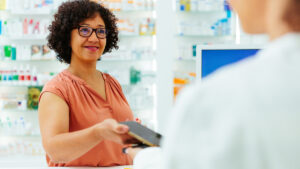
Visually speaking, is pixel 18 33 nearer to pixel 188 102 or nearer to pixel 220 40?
pixel 220 40

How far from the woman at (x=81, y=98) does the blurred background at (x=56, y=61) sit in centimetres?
258

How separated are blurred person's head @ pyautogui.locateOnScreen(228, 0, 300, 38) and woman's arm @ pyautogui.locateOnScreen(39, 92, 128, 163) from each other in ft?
3.04

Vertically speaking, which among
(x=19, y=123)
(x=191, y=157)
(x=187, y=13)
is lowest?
(x=19, y=123)

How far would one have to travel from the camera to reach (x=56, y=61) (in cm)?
497

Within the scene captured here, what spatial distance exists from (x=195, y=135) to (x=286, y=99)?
0.45ft

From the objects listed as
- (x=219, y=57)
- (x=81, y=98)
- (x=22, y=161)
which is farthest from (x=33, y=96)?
(x=219, y=57)

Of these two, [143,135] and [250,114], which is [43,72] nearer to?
[143,135]

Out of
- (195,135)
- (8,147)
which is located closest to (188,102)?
(195,135)

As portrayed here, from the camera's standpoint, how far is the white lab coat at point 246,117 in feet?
1.61

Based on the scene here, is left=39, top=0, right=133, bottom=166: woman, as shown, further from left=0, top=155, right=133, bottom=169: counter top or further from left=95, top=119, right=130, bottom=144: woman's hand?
left=0, top=155, right=133, bottom=169: counter top

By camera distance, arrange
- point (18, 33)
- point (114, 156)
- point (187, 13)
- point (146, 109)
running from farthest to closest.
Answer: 1. point (187, 13)
2. point (146, 109)
3. point (18, 33)
4. point (114, 156)

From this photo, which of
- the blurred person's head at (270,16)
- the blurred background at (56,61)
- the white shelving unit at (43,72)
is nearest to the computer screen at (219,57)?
the blurred person's head at (270,16)

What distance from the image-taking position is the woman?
161 cm

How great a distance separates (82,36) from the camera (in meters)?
1.99
